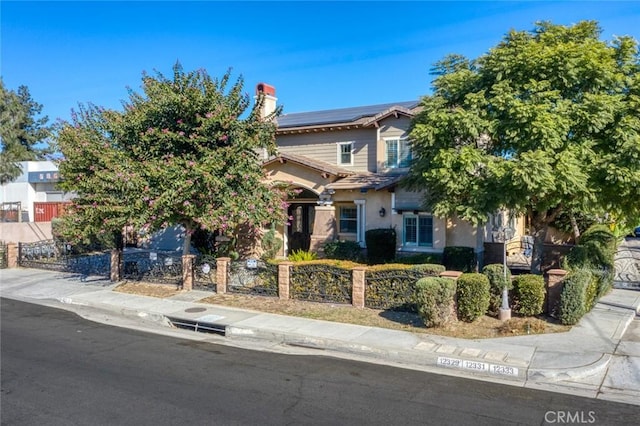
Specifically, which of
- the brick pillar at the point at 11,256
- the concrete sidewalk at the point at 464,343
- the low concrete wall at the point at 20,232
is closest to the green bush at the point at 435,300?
the concrete sidewalk at the point at 464,343

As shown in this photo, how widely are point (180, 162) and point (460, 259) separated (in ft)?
31.4

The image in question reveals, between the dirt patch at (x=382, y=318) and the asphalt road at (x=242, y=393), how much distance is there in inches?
92.2

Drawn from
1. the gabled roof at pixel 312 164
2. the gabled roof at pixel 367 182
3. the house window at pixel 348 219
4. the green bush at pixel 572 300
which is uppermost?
the gabled roof at pixel 312 164

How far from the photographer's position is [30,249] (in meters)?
21.5

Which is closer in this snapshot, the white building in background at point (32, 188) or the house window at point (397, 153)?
the house window at point (397, 153)

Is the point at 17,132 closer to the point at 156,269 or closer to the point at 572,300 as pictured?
the point at 156,269

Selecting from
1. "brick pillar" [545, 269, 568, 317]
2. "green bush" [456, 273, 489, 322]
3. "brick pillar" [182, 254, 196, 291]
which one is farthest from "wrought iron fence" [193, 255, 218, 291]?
"brick pillar" [545, 269, 568, 317]

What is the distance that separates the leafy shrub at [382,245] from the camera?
18.0m

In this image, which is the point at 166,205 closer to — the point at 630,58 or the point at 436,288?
the point at 436,288

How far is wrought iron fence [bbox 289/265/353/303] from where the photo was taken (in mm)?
12695

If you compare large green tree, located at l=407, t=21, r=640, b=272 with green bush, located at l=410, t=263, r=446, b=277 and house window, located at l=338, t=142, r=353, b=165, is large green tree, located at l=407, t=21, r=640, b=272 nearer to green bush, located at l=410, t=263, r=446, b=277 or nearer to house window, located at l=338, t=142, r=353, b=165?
green bush, located at l=410, t=263, r=446, b=277

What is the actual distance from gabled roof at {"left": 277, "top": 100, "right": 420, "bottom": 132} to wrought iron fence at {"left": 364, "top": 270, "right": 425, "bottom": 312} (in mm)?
8723

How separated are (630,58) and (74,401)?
14101 mm

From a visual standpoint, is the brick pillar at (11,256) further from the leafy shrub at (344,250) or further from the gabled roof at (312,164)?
the leafy shrub at (344,250)
